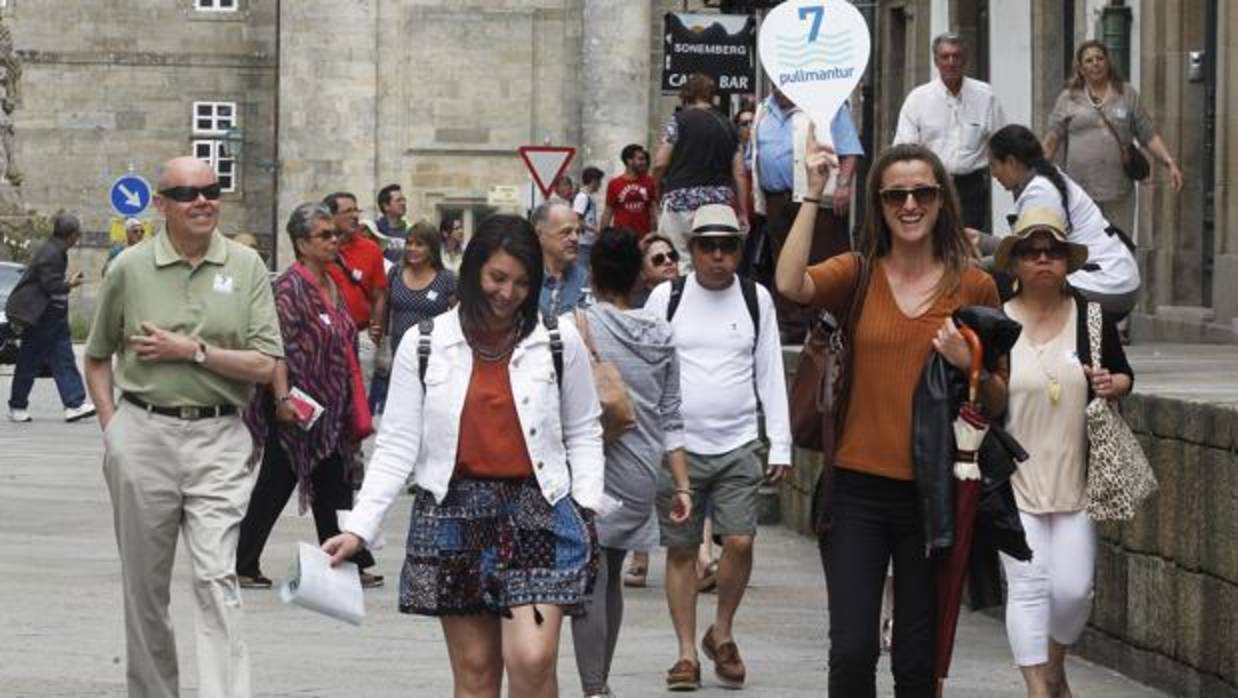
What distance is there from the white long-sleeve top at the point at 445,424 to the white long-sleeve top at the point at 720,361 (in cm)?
397

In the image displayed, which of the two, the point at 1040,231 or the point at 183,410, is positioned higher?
the point at 1040,231

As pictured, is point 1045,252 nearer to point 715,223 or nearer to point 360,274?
point 715,223

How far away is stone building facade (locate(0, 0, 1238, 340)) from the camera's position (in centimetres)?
6856

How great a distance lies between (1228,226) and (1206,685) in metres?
9.25

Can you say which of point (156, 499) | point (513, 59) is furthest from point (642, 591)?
point (513, 59)

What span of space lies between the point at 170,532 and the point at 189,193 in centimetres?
109

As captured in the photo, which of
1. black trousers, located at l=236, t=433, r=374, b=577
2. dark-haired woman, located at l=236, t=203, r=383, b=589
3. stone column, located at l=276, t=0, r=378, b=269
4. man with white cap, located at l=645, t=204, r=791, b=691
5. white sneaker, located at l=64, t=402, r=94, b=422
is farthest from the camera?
stone column, located at l=276, t=0, r=378, b=269

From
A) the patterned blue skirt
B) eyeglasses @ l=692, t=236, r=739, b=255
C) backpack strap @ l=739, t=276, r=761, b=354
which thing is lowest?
the patterned blue skirt

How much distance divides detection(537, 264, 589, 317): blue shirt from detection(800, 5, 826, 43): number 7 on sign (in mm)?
3852

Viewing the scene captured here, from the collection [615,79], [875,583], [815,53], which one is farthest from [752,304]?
[615,79]

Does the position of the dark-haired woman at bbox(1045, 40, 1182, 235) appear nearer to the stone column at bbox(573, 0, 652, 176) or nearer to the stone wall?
the stone wall

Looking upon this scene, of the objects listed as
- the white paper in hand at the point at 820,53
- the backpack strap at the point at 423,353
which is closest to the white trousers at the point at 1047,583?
the white paper in hand at the point at 820,53

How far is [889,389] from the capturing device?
9484mm

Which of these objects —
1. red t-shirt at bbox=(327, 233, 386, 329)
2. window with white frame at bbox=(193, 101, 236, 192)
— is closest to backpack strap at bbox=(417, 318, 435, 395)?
red t-shirt at bbox=(327, 233, 386, 329)
